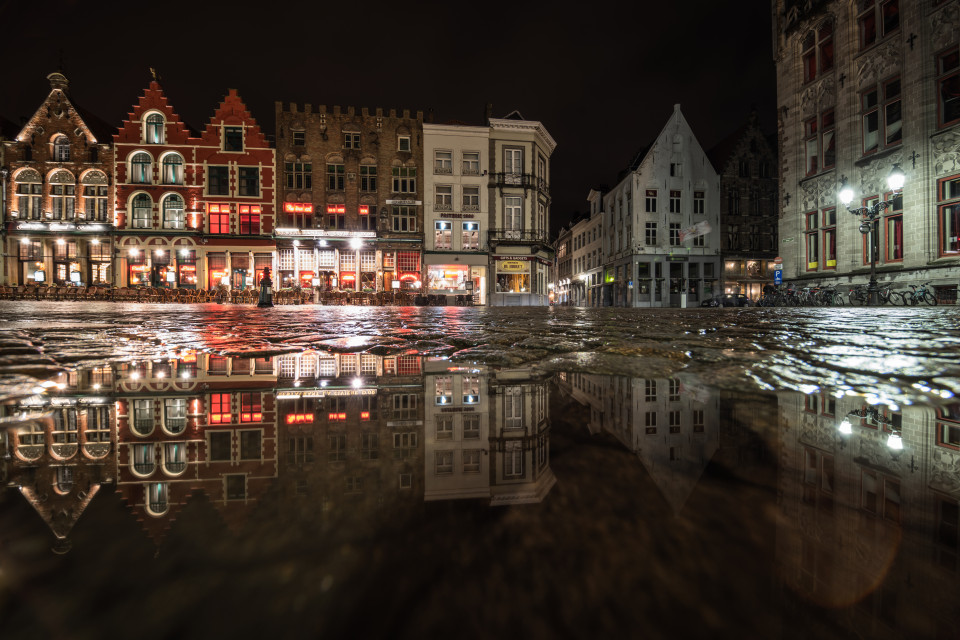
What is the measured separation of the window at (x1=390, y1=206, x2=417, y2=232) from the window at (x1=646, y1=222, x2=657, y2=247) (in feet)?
56.4

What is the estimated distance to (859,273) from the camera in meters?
16.0

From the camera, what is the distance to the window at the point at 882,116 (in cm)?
1477

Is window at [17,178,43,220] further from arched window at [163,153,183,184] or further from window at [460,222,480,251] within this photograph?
window at [460,222,480,251]

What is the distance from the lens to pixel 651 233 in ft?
107

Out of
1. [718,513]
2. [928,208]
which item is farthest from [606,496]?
[928,208]

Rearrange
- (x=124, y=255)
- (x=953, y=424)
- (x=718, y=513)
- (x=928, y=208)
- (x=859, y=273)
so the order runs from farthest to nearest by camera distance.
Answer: (x=124, y=255)
(x=859, y=273)
(x=928, y=208)
(x=953, y=424)
(x=718, y=513)

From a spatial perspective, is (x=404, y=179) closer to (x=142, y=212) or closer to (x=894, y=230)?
(x=142, y=212)

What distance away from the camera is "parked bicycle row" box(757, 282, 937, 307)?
13.7 meters

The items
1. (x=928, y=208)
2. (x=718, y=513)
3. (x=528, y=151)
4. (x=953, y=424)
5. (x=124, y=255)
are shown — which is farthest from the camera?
(x=528, y=151)

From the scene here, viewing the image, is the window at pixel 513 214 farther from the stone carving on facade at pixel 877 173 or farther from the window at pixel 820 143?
the stone carving on facade at pixel 877 173

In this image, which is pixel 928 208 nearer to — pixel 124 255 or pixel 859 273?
pixel 859 273

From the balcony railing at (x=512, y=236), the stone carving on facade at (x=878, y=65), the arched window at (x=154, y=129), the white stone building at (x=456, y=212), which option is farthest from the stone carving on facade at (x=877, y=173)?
the arched window at (x=154, y=129)

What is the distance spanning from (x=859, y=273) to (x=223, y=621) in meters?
21.1

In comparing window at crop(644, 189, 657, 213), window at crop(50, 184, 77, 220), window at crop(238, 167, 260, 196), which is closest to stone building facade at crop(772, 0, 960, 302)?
window at crop(644, 189, 657, 213)
